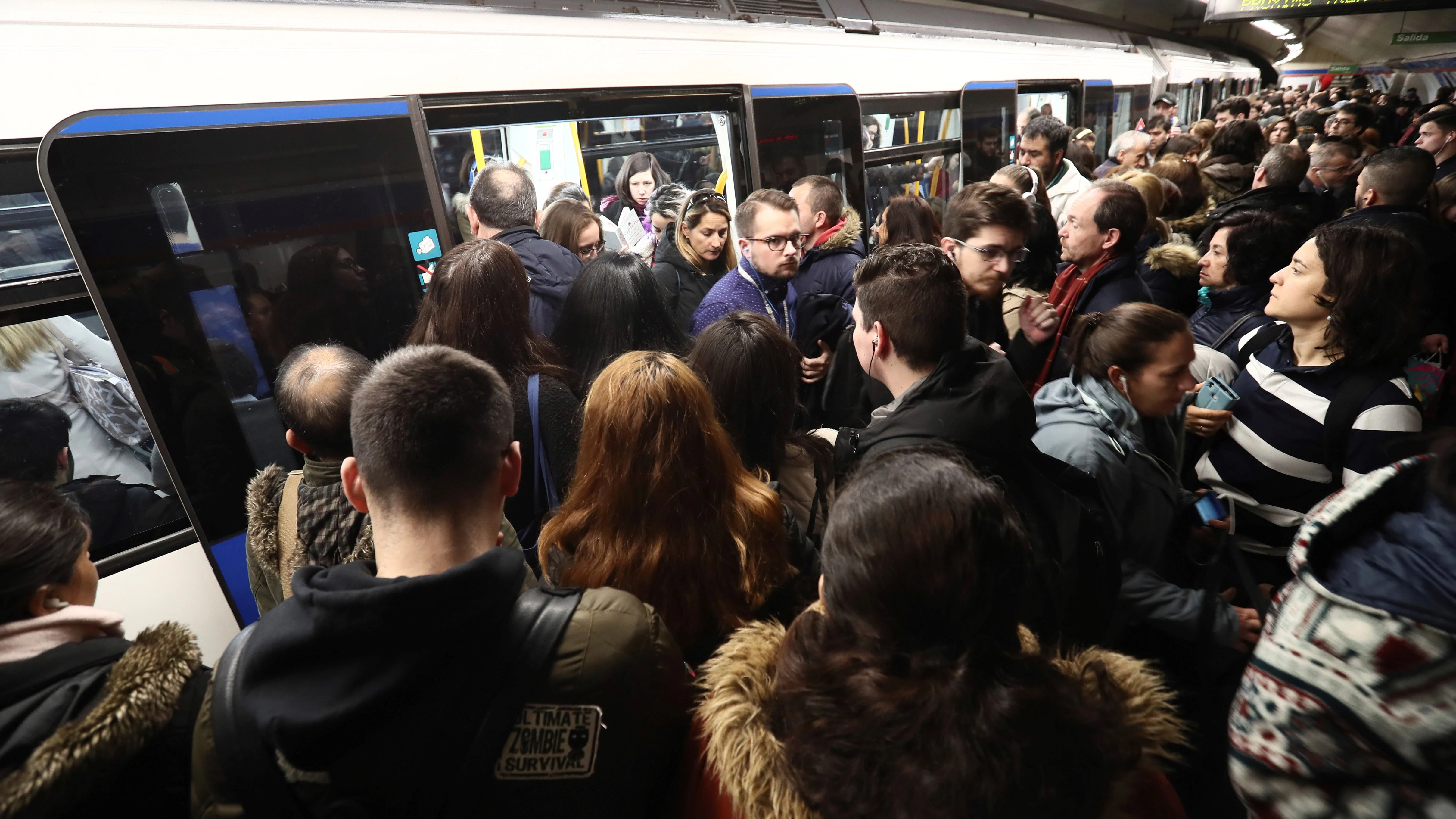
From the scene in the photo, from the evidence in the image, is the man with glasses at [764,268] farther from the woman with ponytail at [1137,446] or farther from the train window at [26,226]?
the train window at [26,226]

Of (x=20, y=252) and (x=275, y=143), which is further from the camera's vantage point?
(x=275, y=143)

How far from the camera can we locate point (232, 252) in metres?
2.16

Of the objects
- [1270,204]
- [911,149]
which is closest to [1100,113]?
[911,149]

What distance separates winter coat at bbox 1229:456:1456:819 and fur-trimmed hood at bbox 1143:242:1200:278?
2654mm

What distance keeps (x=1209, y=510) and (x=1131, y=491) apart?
0.31 metres

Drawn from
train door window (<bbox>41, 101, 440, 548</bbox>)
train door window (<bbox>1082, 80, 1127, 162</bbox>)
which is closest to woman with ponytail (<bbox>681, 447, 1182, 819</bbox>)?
train door window (<bbox>41, 101, 440, 548</bbox>)

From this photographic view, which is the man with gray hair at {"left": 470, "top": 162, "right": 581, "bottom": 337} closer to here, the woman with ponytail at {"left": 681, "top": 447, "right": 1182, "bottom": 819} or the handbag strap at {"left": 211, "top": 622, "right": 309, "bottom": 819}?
the handbag strap at {"left": 211, "top": 622, "right": 309, "bottom": 819}

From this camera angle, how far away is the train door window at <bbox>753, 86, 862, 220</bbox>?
4199 millimetres

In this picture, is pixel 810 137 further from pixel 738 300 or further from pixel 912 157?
pixel 738 300

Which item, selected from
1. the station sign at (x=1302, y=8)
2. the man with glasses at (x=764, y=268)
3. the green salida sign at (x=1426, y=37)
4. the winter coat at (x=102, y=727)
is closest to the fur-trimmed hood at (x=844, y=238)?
the man with glasses at (x=764, y=268)

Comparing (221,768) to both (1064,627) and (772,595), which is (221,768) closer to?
(772,595)

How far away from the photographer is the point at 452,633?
0.92 m

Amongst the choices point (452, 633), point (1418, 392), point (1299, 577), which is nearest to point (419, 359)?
point (452, 633)

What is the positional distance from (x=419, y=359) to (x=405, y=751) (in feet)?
1.91
